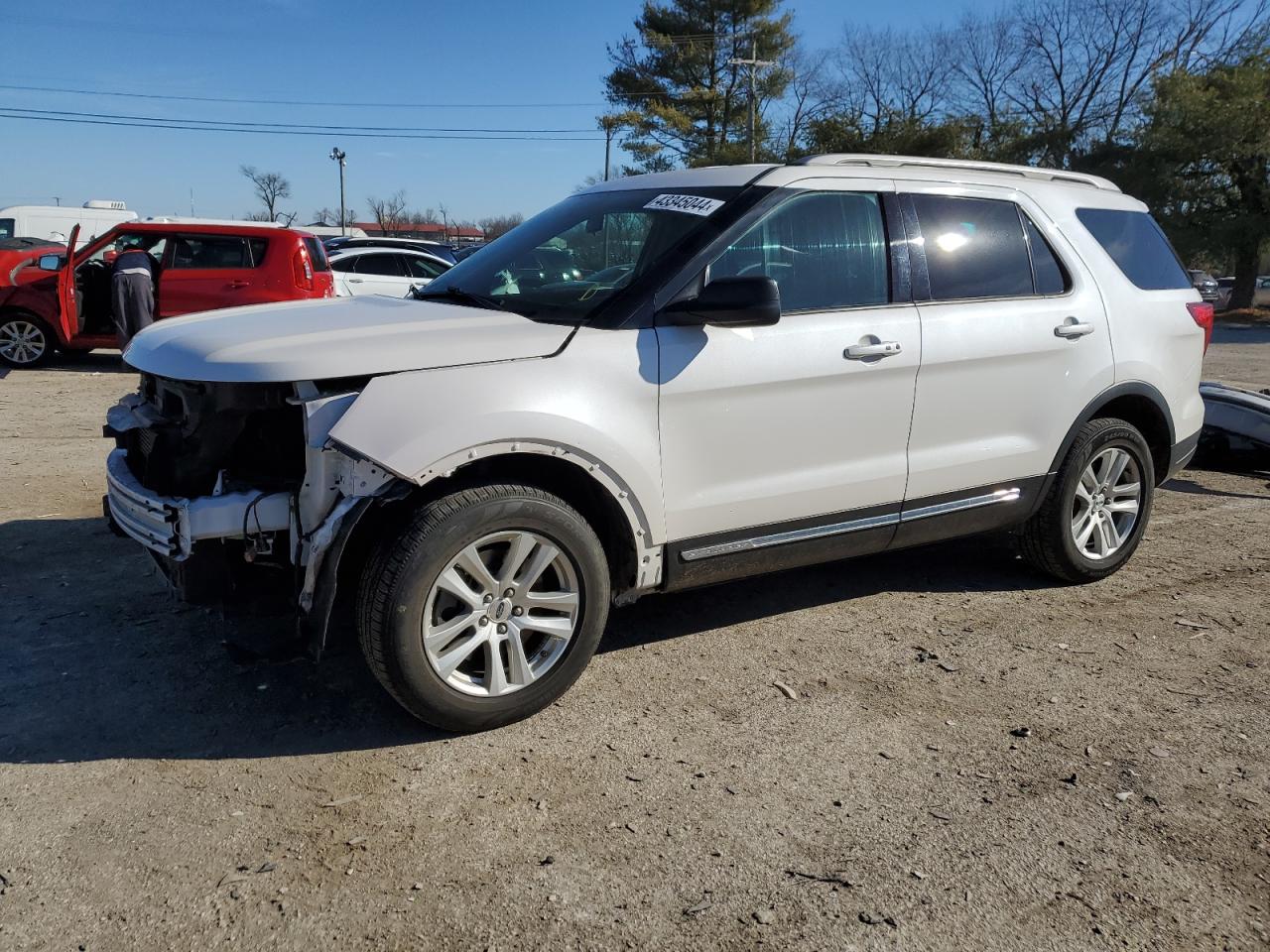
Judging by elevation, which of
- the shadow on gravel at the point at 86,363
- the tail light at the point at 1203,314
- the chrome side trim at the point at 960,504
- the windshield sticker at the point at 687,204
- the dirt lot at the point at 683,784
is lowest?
the dirt lot at the point at 683,784

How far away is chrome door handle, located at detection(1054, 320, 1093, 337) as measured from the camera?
15.0 feet

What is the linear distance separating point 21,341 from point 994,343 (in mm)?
11901

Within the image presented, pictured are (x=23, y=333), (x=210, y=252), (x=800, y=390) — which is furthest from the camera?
(x=23, y=333)

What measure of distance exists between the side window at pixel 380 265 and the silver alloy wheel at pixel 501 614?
1317 cm

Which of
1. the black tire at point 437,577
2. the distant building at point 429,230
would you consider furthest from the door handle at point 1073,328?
the distant building at point 429,230

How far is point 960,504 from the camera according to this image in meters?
4.42

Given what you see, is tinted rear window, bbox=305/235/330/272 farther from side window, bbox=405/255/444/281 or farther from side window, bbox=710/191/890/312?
side window, bbox=710/191/890/312

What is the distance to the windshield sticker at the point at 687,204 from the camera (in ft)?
12.8

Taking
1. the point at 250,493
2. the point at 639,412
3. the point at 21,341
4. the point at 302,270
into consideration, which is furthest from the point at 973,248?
the point at 21,341

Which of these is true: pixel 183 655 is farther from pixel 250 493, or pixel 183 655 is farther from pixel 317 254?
pixel 317 254

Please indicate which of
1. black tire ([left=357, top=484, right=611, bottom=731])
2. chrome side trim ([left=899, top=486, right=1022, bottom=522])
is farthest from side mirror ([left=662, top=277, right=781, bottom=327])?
chrome side trim ([left=899, top=486, right=1022, bottom=522])

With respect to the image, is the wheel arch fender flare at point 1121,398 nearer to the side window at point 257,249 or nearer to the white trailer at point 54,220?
the side window at point 257,249

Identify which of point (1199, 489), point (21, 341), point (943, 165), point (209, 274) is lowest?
point (1199, 489)

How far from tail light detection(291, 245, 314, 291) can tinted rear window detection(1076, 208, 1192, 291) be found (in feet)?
31.2
